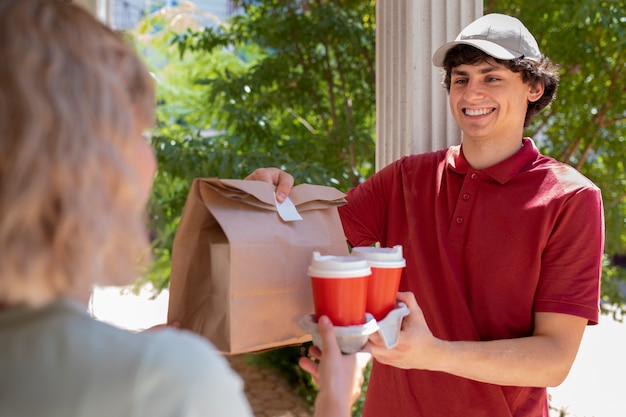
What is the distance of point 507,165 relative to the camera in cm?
147

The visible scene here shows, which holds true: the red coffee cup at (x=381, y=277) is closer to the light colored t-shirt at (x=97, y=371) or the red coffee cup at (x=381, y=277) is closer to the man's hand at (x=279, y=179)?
the man's hand at (x=279, y=179)

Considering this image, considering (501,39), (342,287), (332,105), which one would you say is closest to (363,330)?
(342,287)

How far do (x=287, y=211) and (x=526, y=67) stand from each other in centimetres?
73

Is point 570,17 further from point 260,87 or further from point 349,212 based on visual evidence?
point 349,212

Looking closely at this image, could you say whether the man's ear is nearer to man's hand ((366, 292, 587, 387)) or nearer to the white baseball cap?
the white baseball cap

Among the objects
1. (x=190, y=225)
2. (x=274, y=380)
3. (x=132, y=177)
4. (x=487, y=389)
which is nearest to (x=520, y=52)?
(x=487, y=389)

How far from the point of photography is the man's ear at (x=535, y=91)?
1576mm

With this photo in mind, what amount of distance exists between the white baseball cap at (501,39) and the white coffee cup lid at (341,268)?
27.9 inches

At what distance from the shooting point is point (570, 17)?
306 centimetres

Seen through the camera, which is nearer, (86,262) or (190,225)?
(86,262)

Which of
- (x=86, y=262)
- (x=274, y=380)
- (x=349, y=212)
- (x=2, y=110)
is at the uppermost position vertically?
(x=2, y=110)

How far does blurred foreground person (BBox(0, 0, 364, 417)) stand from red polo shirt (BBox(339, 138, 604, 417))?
896 millimetres

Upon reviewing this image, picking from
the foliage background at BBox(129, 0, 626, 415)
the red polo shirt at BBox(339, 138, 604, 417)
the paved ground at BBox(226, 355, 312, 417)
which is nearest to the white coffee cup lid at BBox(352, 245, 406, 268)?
the red polo shirt at BBox(339, 138, 604, 417)

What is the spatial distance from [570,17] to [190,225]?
2616mm
